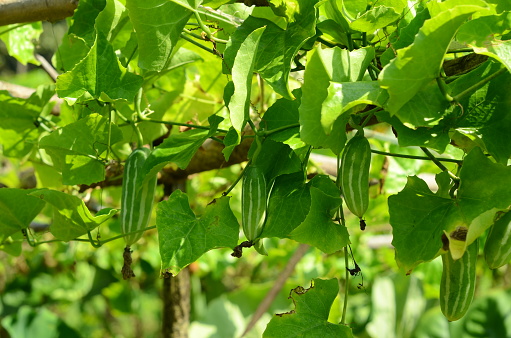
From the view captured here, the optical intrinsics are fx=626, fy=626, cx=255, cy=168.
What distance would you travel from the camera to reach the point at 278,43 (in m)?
0.48

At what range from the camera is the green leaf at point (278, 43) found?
1.51 feet

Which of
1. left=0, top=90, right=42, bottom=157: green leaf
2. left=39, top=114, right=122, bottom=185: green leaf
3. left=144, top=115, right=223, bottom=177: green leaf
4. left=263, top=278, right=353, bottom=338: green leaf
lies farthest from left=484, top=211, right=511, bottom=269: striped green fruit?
left=0, top=90, right=42, bottom=157: green leaf

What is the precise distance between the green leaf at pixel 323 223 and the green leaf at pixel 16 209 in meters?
0.31

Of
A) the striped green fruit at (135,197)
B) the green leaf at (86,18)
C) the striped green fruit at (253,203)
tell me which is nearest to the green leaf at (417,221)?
the striped green fruit at (253,203)

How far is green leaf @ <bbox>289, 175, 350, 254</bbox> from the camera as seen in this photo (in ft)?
1.62

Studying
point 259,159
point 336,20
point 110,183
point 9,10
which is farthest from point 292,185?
point 110,183

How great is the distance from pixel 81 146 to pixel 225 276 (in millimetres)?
1925

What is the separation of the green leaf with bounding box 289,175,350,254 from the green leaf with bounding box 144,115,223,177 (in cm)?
10

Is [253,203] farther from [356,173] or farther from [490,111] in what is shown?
[490,111]

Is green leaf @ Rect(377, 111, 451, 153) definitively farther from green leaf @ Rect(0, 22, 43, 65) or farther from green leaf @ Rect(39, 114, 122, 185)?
green leaf @ Rect(0, 22, 43, 65)

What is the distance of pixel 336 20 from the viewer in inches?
19.3

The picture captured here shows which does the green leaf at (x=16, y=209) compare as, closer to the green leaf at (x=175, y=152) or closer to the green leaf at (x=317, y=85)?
the green leaf at (x=175, y=152)

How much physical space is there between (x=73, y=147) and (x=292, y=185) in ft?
0.72

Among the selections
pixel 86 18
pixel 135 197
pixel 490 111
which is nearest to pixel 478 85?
pixel 490 111
